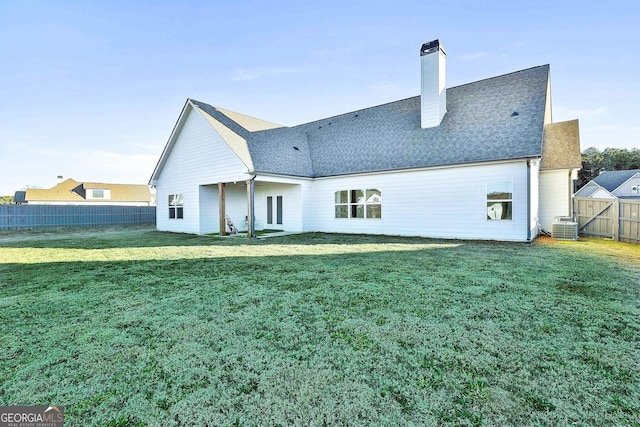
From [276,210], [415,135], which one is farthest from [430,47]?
[276,210]

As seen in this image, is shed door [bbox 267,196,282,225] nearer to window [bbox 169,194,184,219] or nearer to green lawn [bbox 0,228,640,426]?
window [bbox 169,194,184,219]

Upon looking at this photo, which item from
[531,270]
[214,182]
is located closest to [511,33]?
[531,270]

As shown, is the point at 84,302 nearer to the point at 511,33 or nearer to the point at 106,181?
the point at 511,33

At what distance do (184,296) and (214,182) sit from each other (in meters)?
10.2

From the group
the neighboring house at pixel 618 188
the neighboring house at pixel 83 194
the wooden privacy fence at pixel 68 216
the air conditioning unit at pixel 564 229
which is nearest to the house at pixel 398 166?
the air conditioning unit at pixel 564 229

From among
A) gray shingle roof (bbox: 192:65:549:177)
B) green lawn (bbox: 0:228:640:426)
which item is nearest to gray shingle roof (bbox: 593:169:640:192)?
gray shingle roof (bbox: 192:65:549:177)

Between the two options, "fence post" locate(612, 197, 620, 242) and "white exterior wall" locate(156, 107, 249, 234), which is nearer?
"fence post" locate(612, 197, 620, 242)

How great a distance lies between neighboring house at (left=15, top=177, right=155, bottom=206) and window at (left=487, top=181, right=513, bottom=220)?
44.0m

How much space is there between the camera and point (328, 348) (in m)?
2.68

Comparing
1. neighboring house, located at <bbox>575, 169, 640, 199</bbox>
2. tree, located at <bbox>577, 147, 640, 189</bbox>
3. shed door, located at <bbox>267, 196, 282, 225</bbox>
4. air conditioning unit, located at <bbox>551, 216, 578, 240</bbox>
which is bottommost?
air conditioning unit, located at <bbox>551, 216, 578, 240</bbox>

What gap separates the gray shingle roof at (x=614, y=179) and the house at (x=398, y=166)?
2979 centimetres

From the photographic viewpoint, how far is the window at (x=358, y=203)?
511 inches

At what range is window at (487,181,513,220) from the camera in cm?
1010

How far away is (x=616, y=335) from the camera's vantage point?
2912mm
